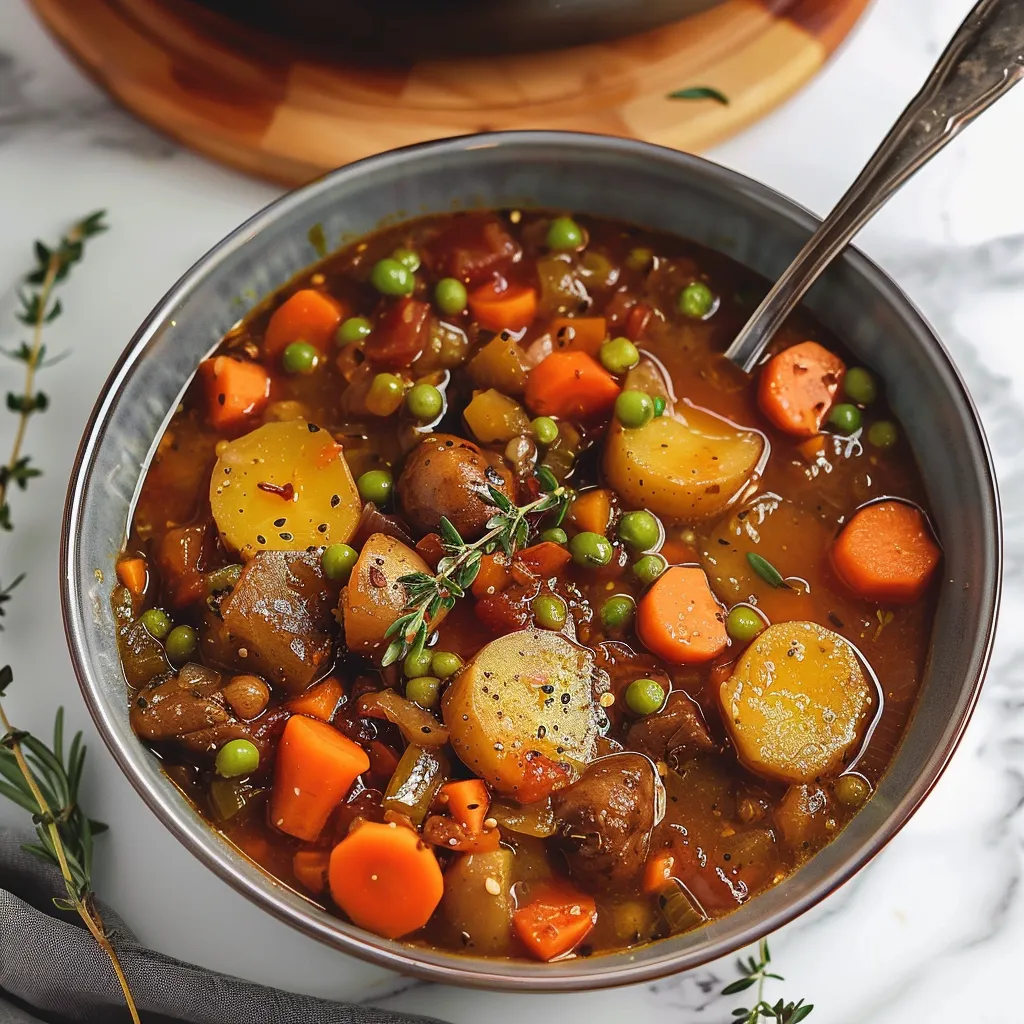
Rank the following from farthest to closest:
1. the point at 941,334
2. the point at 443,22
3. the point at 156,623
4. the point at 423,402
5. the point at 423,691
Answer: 1. the point at 941,334
2. the point at 443,22
3. the point at 423,402
4. the point at 156,623
5. the point at 423,691

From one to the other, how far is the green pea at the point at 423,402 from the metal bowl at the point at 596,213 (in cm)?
49

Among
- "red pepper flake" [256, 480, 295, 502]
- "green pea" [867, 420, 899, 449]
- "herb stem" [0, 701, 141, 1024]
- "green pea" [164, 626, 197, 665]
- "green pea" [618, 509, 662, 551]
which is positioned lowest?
"herb stem" [0, 701, 141, 1024]

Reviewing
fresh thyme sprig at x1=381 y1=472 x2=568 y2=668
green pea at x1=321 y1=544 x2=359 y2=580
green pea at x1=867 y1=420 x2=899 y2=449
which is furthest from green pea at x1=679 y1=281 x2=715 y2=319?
green pea at x1=321 y1=544 x2=359 y2=580

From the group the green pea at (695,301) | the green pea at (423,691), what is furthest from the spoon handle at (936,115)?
the green pea at (423,691)

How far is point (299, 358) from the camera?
3.09m

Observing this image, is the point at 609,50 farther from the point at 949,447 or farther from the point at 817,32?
the point at 949,447

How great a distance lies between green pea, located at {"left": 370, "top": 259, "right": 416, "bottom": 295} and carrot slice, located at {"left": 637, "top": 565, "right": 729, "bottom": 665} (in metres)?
1.05

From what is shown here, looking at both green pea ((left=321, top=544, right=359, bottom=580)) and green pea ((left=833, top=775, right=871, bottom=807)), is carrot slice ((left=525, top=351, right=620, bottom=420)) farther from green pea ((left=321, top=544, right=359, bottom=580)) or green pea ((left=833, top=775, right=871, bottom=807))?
green pea ((left=833, top=775, right=871, bottom=807))

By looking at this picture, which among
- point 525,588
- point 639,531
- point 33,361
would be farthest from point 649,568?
point 33,361

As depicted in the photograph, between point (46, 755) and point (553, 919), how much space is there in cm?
135

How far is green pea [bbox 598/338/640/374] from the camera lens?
305 centimetres

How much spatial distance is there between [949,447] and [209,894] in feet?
7.29

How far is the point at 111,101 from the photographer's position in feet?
11.4

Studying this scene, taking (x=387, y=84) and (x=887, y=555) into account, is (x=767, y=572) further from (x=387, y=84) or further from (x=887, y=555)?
(x=387, y=84)
